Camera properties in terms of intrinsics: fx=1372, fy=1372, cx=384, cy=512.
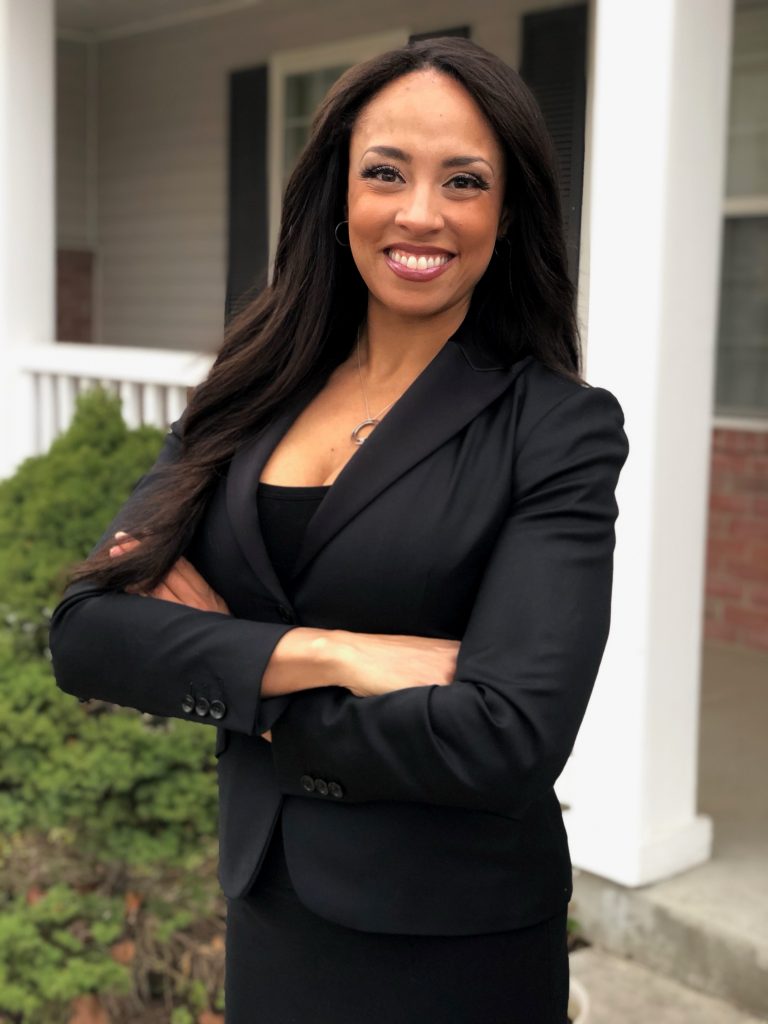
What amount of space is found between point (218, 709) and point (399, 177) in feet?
2.33

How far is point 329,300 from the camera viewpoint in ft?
6.38

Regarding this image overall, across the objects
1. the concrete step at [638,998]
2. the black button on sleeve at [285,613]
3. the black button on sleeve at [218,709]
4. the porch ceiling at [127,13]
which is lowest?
the concrete step at [638,998]

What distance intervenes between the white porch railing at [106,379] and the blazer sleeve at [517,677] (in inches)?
127

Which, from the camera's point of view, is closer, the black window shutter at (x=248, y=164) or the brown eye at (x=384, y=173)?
the brown eye at (x=384, y=173)

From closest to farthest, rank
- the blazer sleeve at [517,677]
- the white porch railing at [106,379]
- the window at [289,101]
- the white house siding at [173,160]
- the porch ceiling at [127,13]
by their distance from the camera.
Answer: the blazer sleeve at [517,677]
the white porch railing at [106,379]
the window at [289,101]
the white house siding at [173,160]
the porch ceiling at [127,13]

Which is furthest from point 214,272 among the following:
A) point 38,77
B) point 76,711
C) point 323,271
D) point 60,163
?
point 323,271

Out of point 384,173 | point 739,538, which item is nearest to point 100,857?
point 384,173

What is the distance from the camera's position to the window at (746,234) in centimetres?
661

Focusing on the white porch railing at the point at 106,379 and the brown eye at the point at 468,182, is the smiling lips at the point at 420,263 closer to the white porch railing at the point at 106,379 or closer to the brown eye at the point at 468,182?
the brown eye at the point at 468,182

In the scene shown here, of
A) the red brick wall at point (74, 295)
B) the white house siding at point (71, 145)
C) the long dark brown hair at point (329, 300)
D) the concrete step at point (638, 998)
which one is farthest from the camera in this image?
the red brick wall at point (74, 295)

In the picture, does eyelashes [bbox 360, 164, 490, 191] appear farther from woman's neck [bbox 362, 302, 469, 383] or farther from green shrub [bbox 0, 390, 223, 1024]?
green shrub [bbox 0, 390, 223, 1024]

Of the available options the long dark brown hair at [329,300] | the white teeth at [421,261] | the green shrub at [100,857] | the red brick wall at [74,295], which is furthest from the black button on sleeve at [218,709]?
the red brick wall at [74,295]

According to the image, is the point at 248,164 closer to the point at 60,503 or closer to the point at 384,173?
the point at 60,503

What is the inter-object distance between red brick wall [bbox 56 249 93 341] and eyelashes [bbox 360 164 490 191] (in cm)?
890
